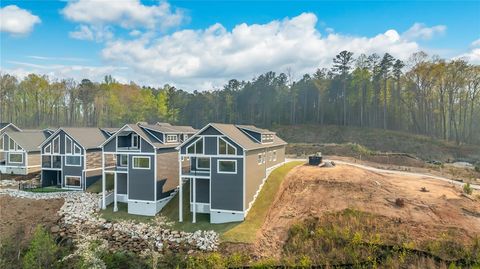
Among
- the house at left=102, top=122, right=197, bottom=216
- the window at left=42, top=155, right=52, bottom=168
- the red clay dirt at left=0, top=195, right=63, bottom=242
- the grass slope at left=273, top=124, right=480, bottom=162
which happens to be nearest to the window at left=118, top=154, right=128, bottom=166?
the house at left=102, top=122, right=197, bottom=216

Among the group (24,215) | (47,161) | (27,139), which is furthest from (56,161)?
(24,215)

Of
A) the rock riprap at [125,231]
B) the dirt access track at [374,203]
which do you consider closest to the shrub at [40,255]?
the rock riprap at [125,231]

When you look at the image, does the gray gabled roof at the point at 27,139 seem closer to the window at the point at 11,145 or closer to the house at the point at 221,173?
the window at the point at 11,145

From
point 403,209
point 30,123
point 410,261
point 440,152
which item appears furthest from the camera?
point 30,123

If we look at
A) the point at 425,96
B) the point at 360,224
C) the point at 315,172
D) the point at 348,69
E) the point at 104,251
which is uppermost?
the point at 348,69

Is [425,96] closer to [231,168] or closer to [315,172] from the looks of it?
[315,172]

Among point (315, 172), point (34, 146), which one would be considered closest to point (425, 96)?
point (315, 172)

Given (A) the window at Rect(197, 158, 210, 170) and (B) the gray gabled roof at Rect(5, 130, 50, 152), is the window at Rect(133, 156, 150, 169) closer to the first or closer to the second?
(A) the window at Rect(197, 158, 210, 170)
